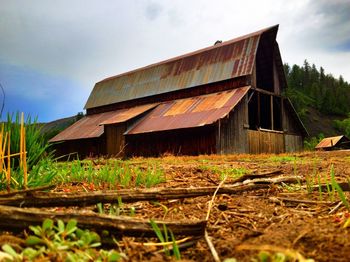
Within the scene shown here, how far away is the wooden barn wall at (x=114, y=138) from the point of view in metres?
23.1

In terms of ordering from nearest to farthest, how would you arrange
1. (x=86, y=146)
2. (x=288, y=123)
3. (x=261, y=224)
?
(x=261, y=224) → (x=288, y=123) → (x=86, y=146)

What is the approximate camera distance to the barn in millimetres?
19672

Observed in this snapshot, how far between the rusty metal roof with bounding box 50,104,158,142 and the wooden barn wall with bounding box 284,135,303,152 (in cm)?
907

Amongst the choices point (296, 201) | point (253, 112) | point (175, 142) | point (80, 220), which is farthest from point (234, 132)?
point (80, 220)

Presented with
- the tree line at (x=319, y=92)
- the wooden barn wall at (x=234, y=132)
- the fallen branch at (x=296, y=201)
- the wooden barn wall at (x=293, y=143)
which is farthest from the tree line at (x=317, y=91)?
the fallen branch at (x=296, y=201)

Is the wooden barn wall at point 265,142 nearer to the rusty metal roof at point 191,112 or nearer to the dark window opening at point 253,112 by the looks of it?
the dark window opening at point 253,112

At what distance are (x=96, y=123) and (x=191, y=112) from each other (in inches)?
388

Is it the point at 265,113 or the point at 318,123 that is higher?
the point at 318,123

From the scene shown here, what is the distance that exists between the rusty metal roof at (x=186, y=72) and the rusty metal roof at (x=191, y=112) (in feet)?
4.96

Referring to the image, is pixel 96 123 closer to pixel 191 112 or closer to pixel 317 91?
pixel 191 112

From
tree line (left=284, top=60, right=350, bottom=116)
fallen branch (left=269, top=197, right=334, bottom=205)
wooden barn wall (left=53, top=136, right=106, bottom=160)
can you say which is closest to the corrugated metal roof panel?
wooden barn wall (left=53, top=136, right=106, bottom=160)

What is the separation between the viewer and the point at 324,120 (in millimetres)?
96875

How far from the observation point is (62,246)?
78.4 inches

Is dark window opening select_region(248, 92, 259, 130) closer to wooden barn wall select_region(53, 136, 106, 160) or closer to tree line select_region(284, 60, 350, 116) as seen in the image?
wooden barn wall select_region(53, 136, 106, 160)
